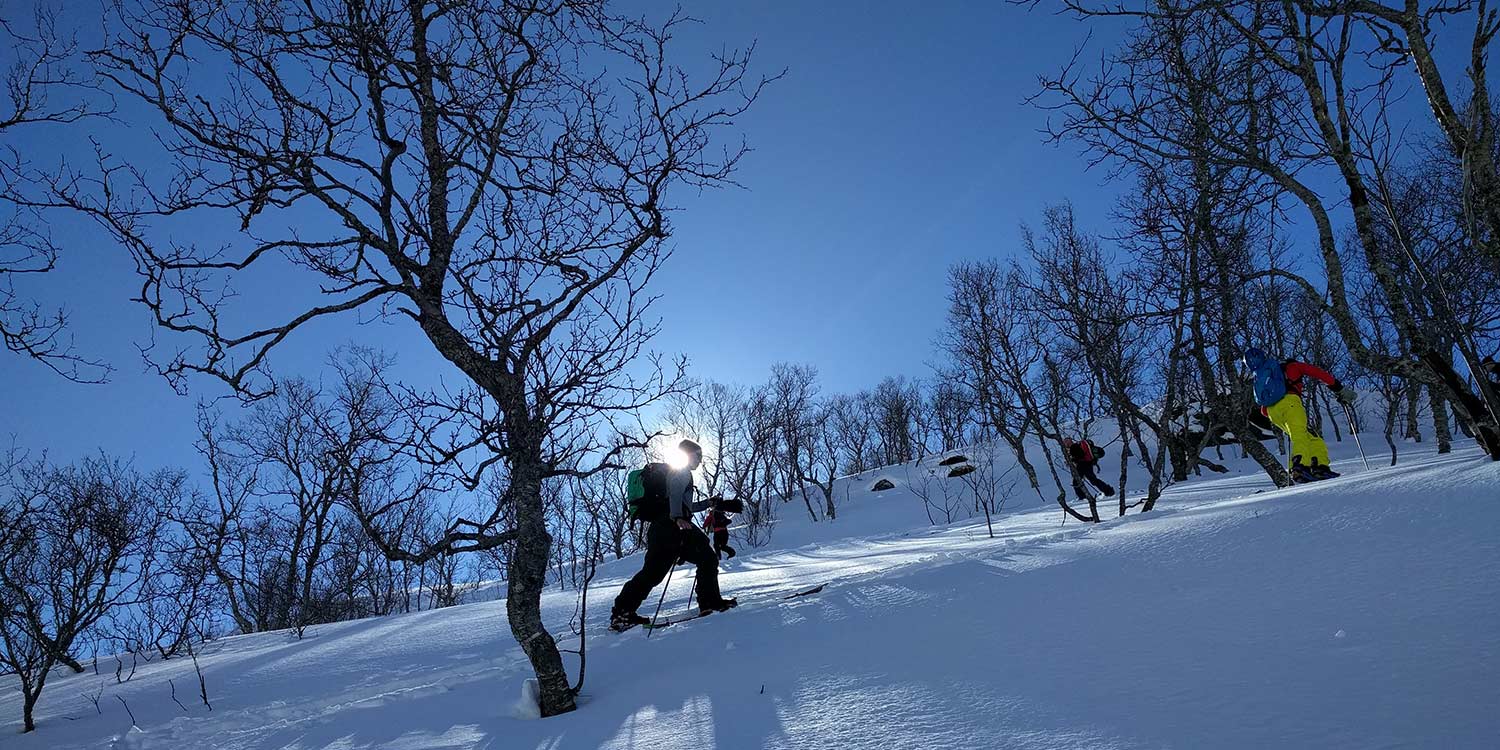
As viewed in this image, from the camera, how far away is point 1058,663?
7.87ft

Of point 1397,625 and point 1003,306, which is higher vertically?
point 1003,306

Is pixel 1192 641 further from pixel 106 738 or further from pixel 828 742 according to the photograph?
pixel 106 738

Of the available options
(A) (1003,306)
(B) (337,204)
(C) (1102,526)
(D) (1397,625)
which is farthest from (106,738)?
(A) (1003,306)

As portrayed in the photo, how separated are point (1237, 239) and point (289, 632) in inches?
493

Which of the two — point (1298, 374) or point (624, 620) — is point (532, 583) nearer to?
point (624, 620)

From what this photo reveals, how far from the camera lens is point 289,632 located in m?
8.98

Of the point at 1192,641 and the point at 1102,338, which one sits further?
the point at 1102,338

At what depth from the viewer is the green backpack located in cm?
538

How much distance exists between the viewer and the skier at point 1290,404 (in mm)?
6887

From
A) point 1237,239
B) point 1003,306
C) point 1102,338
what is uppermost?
point 1003,306

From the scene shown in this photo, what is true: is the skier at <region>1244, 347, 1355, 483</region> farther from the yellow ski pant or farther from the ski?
A: the ski

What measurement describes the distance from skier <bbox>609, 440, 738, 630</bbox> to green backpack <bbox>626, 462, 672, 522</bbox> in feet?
0.14

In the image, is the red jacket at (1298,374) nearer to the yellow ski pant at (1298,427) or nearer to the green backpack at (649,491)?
the yellow ski pant at (1298,427)

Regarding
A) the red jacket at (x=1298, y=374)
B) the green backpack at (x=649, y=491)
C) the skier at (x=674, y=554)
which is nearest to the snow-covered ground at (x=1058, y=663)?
the skier at (x=674, y=554)
